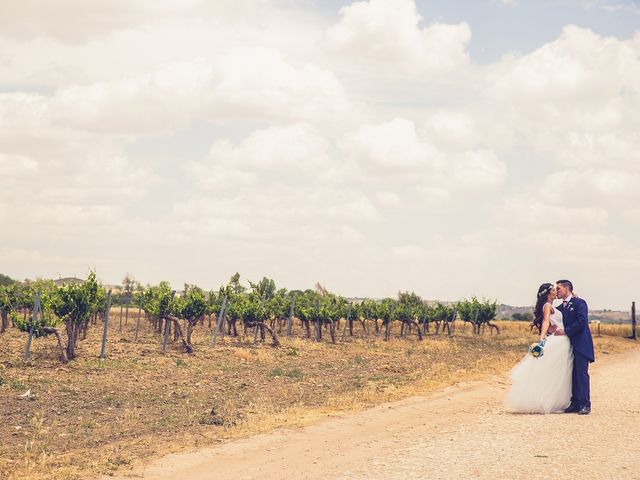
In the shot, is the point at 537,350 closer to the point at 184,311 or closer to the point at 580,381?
the point at 580,381

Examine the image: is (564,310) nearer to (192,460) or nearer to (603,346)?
(192,460)

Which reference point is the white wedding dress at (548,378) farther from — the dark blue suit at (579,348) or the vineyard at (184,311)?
the vineyard at (184,311)

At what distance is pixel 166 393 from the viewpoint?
17641 mm

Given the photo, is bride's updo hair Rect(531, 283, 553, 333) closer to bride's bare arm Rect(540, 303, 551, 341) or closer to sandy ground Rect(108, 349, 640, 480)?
bride's bare arm Rect(540, 303, 551, 341)

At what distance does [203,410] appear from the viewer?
15.1 m

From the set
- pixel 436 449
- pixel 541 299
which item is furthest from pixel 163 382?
pixel 436 449

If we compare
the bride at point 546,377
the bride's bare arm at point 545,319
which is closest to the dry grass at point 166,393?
the bride at point 546,377

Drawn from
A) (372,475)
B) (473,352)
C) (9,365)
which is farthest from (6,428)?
(473,352)

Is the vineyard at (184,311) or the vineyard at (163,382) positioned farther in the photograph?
the vineyard at (184,311)

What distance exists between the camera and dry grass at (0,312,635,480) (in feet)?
37.0

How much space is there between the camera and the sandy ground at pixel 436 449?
8.87 metres

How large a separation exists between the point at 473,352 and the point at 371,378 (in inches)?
615

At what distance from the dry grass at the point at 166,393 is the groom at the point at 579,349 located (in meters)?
4.67

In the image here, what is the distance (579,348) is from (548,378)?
0.78m
